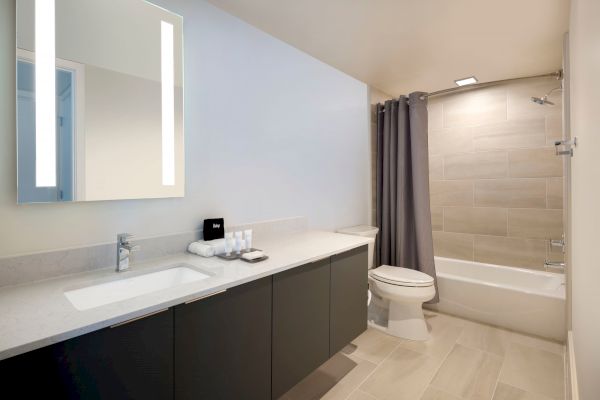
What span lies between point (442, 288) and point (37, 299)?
9.65ft

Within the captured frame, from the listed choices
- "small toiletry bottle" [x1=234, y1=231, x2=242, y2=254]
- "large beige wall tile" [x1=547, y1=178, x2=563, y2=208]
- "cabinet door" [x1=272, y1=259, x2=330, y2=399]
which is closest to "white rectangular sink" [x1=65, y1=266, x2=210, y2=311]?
"small toiletry bottle" [x1=234, y1=231, x2=242, y2=254]

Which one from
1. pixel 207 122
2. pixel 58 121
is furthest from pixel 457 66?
pixel 58 121

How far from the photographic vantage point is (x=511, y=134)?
9.82 feet

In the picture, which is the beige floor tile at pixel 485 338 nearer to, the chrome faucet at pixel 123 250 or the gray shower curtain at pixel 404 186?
the gray shower curtain at pixel 404 186

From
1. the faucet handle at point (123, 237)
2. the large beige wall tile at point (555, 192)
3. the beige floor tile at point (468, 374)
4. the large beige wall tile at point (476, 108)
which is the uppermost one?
the large beige wall tile at point (476, 108)

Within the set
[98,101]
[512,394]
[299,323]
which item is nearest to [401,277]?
[512,394]

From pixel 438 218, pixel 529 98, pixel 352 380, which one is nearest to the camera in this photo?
pixel 352 380

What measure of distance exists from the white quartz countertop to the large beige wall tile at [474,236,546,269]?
86.8 inches

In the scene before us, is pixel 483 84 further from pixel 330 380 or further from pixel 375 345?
pixel 330 380

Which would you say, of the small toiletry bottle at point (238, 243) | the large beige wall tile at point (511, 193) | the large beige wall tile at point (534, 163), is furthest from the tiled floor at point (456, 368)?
the large beige wall tile at point (534, 163)

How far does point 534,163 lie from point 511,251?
34.5 inches

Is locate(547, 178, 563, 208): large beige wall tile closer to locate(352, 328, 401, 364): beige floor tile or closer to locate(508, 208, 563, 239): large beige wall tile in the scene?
locate(508, 208, 563, 239): large beige wall tile

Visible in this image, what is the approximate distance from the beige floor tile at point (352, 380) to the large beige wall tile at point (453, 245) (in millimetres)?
1822

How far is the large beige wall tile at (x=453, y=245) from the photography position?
3256mm
